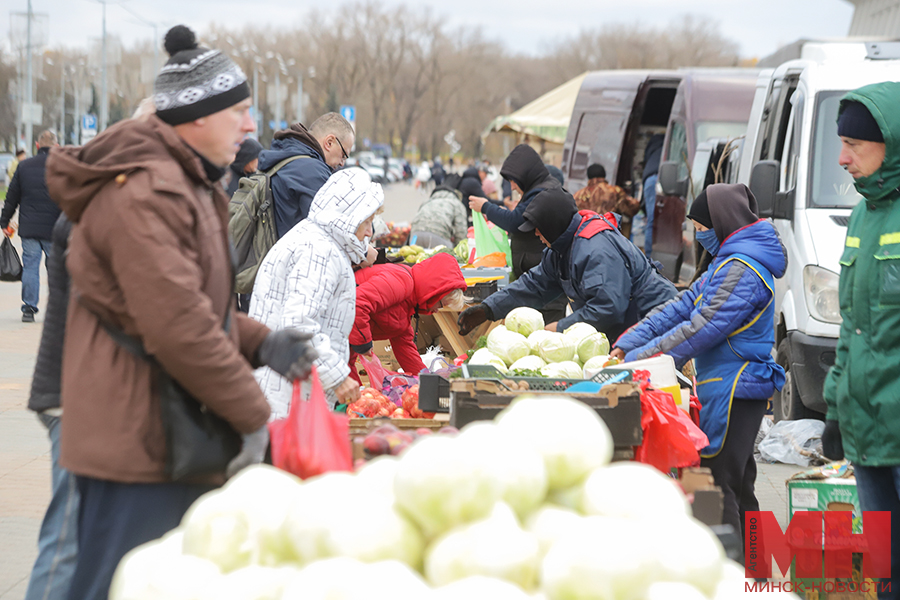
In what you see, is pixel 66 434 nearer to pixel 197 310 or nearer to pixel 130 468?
pixel 130 468

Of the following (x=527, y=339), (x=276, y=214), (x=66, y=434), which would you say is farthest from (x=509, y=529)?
(x=276, y=214)

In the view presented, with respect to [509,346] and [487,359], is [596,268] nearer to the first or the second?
[509,346]

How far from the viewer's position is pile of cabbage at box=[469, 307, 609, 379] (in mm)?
4746

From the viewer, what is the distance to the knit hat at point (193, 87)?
2.47m

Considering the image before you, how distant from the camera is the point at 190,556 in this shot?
1889 mm

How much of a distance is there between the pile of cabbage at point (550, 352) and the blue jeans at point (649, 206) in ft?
22.9

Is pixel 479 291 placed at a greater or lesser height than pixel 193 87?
lesser

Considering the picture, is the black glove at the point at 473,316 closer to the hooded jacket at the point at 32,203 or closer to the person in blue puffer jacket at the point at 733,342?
the person in blue puffer jacket at the point at 733,342

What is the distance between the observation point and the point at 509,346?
5.04 m

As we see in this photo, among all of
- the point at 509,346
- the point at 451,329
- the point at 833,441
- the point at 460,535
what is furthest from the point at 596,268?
the point at 460,535

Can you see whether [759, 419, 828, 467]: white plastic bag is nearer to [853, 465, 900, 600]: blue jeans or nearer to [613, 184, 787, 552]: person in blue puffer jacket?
[613, 184, 787, 552]: person in blue puffer jacket

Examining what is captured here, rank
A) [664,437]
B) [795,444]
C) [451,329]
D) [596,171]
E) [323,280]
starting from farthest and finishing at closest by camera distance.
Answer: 1. [596,171]
2. [451,329]
3. [795,444]
4. [323,280]
5. [664,437]

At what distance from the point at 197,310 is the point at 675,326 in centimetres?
298

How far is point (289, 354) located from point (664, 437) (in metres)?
1.74
